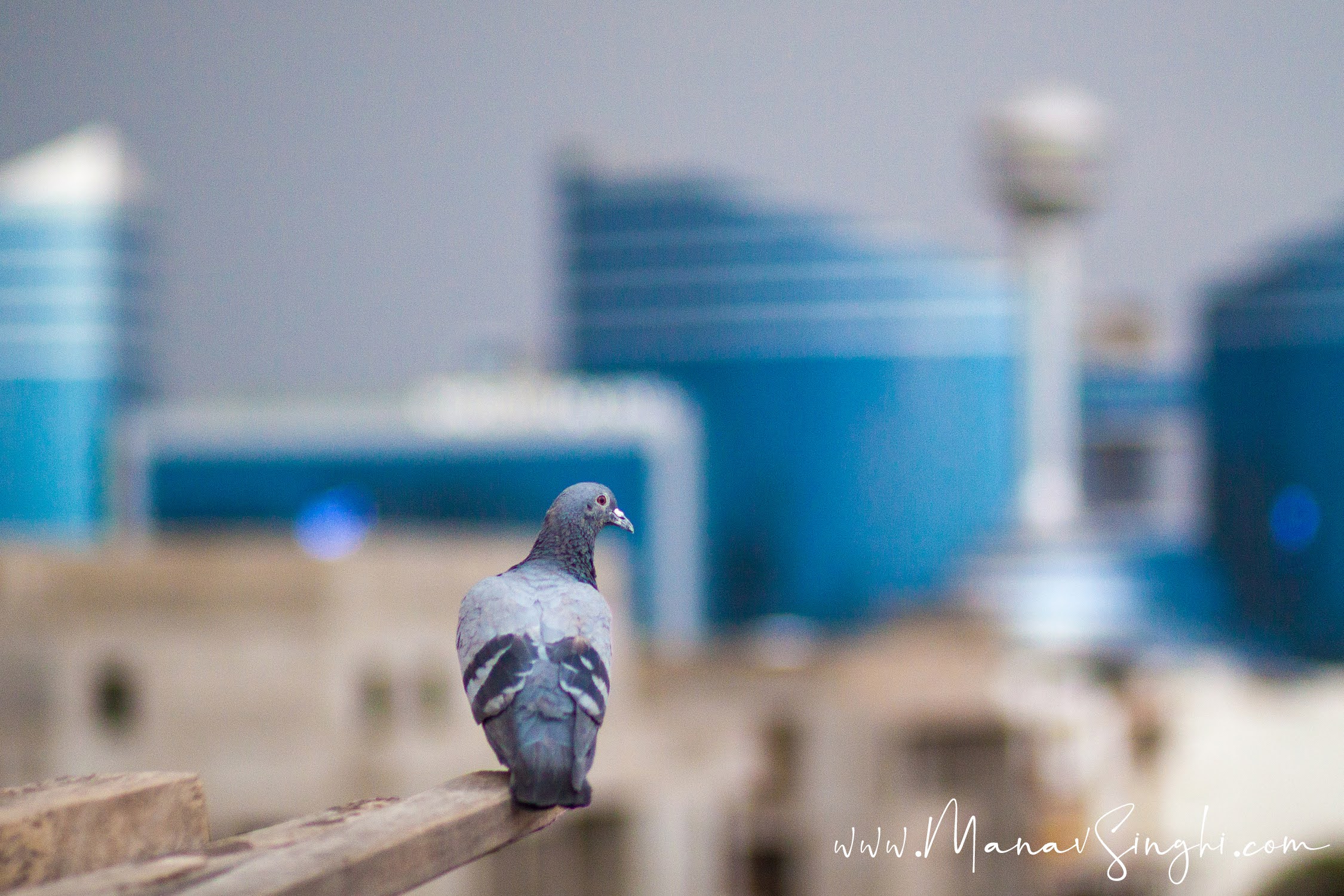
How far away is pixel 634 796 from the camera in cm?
1379

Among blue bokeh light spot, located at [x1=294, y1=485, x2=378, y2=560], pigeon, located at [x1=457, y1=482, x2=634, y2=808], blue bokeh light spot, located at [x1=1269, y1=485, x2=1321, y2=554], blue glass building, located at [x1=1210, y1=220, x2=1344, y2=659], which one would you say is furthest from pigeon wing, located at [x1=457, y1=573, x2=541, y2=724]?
blue bokeh light spot, located at [x1=1269, y1=485, x2=1321, y2=554]

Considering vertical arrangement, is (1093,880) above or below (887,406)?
below

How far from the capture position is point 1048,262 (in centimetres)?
4247

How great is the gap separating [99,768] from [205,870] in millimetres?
12021

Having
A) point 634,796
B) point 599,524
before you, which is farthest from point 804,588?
point 599,524

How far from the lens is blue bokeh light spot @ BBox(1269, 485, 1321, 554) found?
3741 cm

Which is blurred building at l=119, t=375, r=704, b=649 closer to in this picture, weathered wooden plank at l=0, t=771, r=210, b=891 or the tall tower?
the tall tower

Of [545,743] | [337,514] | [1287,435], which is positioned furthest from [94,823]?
[1287,435]

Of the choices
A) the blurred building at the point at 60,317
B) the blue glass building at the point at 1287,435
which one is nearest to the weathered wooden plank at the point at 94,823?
the blurred building at the point at 60,317

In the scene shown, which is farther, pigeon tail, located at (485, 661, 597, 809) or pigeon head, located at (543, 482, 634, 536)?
pigeon head, located at (543, 482, 634, 536)

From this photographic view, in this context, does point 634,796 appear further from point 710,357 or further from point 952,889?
point 710,357

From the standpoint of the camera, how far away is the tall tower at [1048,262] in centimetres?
4019

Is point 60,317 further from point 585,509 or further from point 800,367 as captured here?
point 585,509

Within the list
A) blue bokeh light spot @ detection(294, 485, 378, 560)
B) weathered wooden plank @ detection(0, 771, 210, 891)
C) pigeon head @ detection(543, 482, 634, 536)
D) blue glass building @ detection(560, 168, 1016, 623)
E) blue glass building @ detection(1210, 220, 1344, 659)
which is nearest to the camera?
weathered wooden plank @ detection(0, 771, 210, 891)
